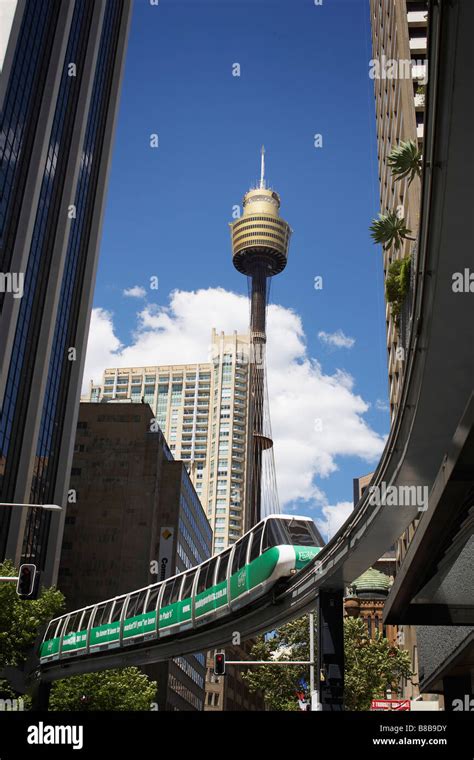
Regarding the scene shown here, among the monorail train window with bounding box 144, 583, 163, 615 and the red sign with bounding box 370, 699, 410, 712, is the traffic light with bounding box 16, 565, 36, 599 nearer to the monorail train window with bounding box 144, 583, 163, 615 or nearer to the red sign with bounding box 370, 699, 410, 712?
the monorail train window with bounding box 144, 583, 163, 615

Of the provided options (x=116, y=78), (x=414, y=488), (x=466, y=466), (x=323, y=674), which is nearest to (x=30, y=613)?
(x=323, y=674)

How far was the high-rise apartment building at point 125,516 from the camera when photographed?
98000 millimetres

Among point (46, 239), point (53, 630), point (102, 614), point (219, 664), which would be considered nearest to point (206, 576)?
point (219, 664)

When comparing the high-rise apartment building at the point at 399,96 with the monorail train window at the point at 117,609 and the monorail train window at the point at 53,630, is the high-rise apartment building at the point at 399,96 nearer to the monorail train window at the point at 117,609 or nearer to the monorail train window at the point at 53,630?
the monorail train window at the point at 117,609

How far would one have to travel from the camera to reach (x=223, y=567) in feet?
95.5

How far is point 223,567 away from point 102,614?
42.4 ft

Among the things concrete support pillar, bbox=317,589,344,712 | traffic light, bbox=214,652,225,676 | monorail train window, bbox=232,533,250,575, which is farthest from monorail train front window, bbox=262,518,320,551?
traffic light, bbox=214,652,225,676

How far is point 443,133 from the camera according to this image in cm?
1010

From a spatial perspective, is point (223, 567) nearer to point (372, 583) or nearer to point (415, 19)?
point (372, 583)

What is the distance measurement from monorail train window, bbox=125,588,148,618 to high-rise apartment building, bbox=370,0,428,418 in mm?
17219

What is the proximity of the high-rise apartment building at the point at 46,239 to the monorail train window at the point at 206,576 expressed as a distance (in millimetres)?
35711

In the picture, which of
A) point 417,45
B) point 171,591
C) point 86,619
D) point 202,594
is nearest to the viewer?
point 202,594

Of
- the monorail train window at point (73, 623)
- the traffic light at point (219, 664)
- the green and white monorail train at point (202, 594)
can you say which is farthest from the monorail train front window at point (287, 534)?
the monorail train window at point (73, 623)
